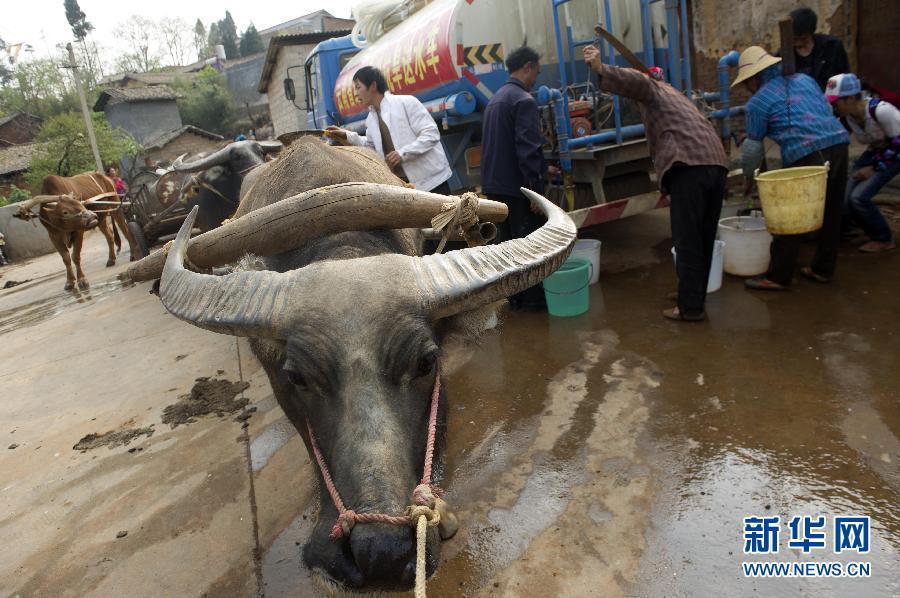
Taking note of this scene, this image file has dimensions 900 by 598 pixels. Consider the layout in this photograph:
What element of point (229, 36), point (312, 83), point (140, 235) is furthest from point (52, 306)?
point (229, 36)

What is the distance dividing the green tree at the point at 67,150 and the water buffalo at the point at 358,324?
2283 cm

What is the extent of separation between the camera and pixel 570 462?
3.00m

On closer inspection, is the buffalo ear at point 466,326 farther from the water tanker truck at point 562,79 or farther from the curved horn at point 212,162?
the curved horn at point 212,162

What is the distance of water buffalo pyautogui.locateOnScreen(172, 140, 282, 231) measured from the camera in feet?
21.5

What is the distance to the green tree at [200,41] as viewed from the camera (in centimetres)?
7612

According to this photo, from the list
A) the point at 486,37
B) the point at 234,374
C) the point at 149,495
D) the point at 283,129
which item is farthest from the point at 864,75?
the point at 283,129

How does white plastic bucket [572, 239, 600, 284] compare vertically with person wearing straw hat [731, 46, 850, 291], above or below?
below

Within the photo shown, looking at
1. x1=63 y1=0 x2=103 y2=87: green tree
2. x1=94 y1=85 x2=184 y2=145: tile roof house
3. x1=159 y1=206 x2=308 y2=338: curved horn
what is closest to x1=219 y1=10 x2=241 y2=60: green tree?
x1=63 y1=0 x2=103 y2=87: green tree

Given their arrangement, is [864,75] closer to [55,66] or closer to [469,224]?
[469,224]

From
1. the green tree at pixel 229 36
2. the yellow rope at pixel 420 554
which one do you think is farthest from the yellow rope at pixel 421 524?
the green tree at pixel 229 36

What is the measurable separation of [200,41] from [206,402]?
88.6 metres

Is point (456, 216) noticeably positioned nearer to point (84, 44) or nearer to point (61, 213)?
point (61, 213)

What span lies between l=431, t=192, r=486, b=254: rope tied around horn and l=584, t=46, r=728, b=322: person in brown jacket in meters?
2.12

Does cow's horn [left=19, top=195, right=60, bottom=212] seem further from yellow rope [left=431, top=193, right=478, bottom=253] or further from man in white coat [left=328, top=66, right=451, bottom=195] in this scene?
yellow rope [left=431, top=193, right=478, bottom=253]
